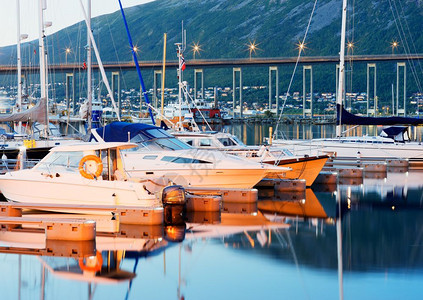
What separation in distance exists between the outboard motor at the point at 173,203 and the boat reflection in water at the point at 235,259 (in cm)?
29

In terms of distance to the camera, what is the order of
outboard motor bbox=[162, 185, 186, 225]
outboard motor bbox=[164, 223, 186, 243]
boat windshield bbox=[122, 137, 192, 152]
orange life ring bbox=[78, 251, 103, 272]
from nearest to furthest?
orange life ring bbox=[78, 251, 103, 272], outboard motor bbox=[164, 223, 186, 243], outboard motor bbox=[162, 185, 186, 225], boat windshield bbox=[122, 137, 192, 152]

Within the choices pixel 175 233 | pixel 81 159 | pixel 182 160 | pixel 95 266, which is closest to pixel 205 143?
pixel 182 160

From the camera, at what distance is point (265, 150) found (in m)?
22.1

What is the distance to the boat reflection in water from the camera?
11844 millimetres

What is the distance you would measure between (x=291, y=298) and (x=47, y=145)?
50.8 feet

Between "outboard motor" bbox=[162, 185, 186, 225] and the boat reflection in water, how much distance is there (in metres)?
0.29

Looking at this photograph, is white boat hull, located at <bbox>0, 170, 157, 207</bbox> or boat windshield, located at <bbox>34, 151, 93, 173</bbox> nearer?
white boat hull, located at <bbox>0, 170, 157, 207</bbox>

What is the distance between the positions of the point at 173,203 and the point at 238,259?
11.1ft

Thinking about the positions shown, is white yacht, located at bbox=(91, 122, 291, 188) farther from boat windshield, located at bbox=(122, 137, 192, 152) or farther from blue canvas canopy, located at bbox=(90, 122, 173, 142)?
blue canvas canopy, located at bbox=(90, 122, 173, 142)

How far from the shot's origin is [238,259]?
1383 centimetres

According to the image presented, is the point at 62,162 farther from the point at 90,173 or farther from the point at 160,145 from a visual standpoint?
the point at 160,145

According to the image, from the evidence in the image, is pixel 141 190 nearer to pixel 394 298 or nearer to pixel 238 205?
pixel 238 205

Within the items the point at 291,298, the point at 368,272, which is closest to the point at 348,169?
the point at 368,272

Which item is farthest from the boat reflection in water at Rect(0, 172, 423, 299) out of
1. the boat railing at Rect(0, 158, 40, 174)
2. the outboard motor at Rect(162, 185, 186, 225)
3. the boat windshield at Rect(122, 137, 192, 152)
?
the boat railing at Rect(0, 158, 40, 174)
